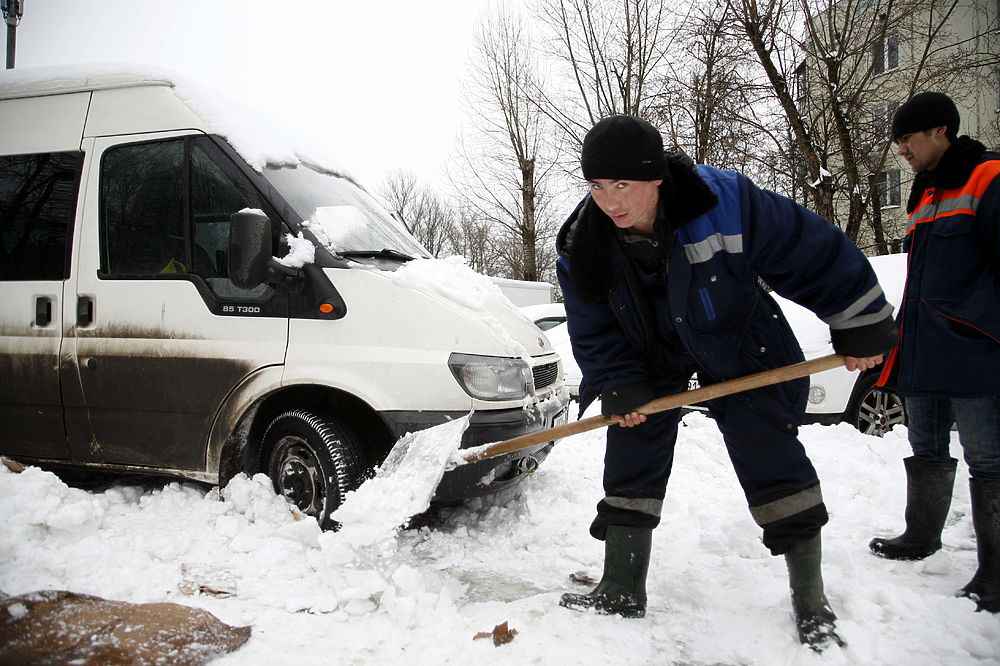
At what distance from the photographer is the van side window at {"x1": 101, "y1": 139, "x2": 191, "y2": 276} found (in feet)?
11.2

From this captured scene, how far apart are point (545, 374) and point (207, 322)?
70.7 inches

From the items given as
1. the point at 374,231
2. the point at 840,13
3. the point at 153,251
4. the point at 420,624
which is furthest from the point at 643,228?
the point at 840,13

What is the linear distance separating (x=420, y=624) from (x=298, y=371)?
53.1 inches

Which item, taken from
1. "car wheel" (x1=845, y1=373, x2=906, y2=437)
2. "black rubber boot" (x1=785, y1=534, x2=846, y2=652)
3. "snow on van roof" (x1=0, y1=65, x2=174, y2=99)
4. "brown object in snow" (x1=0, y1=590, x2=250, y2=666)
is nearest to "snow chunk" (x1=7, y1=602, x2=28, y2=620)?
"brown object in snow" (x1=0, y1=590, x2=250, y2=666)

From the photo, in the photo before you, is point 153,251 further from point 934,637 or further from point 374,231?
point 934,637

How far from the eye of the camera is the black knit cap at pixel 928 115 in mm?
2617

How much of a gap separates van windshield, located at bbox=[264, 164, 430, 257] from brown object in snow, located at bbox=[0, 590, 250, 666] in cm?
178

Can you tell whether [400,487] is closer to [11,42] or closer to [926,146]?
[926,146]

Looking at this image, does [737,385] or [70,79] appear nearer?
[737,385]

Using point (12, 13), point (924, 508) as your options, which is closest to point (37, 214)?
point (924, 508)

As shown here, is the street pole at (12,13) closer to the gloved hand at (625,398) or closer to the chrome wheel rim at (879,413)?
the gloved hand at (625,398)

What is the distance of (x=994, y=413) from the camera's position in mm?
2498

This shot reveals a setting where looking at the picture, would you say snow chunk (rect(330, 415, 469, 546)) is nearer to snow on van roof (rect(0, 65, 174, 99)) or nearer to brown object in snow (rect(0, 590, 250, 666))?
brown object in snow (rect(0, 590, 250, 666))

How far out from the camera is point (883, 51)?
1130 cm
